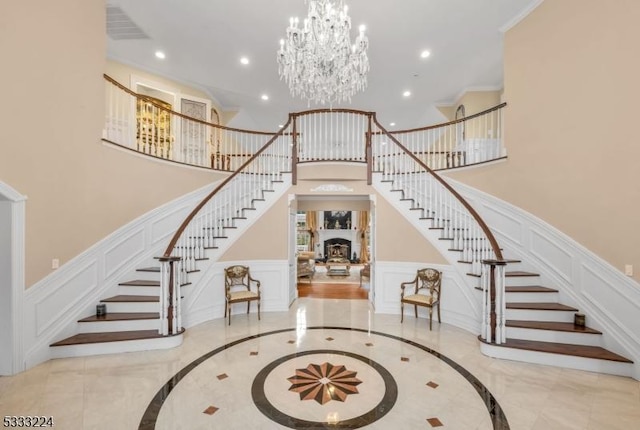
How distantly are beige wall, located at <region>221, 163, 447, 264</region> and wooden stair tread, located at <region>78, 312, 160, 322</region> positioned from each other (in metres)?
1.52

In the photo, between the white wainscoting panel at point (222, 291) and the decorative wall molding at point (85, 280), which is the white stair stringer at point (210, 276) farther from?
the decorative wall molding at point (85, 280)

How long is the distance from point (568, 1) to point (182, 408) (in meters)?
7.04

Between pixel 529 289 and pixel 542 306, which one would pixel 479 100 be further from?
pixel 542 306

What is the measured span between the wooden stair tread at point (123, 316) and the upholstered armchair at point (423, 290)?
4.03 meters

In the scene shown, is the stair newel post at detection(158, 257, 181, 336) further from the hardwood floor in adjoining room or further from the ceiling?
the ceiling

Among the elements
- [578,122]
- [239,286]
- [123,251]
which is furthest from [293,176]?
[578,122]

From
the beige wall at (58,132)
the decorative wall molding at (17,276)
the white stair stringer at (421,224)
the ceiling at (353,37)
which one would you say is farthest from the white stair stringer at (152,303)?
the ceiling at (353,37)

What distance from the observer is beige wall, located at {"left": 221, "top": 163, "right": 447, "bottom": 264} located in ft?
17.3

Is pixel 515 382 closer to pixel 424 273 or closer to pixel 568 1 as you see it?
pixel 424 273

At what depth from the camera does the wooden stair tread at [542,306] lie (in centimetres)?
375

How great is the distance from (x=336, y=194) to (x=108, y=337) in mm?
4380

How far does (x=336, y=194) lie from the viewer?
584 centimetres

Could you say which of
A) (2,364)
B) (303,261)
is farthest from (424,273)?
(2,364)

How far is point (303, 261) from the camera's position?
938 centimetres
